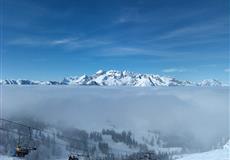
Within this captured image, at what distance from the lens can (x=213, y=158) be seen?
51.3 meters

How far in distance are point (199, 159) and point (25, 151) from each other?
33.2 metres

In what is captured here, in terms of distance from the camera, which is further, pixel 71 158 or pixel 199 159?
pixel 71 158

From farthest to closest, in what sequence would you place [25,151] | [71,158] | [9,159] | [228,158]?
[9,159] → [25,151] → [71,158] → [228,158]

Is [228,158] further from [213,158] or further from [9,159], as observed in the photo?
[9,159]

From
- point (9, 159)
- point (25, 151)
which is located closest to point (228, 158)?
point (25, 151)

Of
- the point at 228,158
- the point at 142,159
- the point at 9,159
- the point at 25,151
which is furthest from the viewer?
the point at 9,159

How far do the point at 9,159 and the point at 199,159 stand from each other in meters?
46.8

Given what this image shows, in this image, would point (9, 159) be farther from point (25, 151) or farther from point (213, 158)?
point (213, 158)

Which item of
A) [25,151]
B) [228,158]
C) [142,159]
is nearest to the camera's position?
[228,158]

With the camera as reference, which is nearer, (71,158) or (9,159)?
(71,158)

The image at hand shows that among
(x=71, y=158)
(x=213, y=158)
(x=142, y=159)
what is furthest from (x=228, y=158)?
(x=71, y=158)

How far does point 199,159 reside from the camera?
5403cm

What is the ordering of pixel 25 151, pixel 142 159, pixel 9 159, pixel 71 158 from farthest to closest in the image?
pixel 9 159 < pixel 25 151 < pixel 71 158 < pixel 142 159

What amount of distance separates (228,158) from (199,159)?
240 inches
